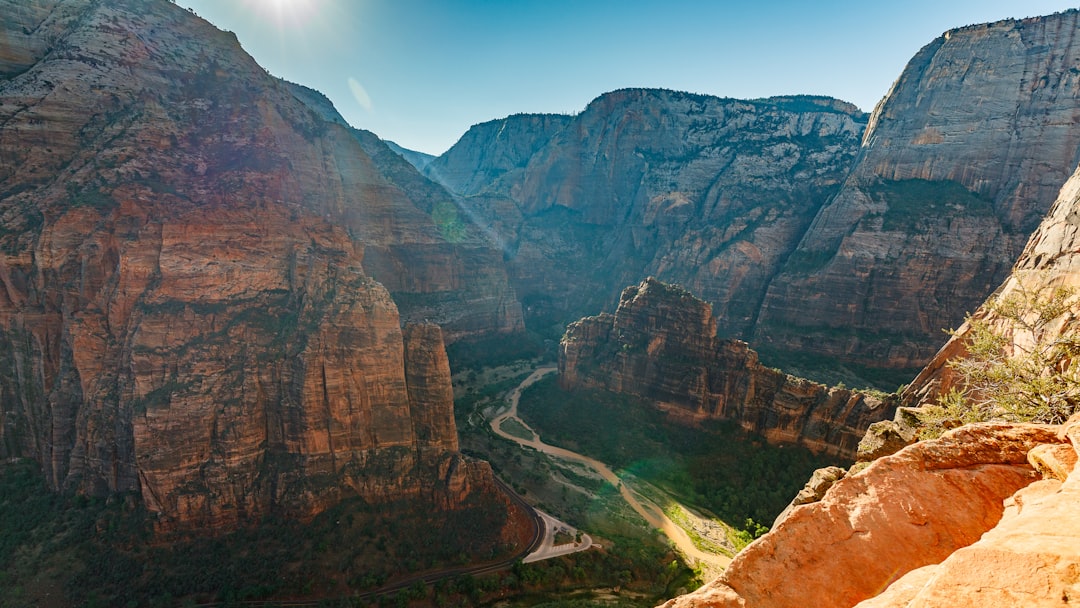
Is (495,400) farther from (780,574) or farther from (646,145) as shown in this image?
(646,145)

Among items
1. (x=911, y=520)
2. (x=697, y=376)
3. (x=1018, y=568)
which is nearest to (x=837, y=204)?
(x=697, y=376)

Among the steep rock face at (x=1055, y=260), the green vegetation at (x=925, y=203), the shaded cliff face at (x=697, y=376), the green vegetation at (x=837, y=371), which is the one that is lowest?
the green vegetation at (x=837, y=371)

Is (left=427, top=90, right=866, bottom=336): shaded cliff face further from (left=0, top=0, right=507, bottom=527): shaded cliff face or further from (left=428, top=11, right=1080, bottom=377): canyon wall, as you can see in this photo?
(left=0, top=0, right=507, bottom=527): shaded cliff face

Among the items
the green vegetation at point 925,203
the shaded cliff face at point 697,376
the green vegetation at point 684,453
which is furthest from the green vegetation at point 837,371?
the green vegetation at point 925,203

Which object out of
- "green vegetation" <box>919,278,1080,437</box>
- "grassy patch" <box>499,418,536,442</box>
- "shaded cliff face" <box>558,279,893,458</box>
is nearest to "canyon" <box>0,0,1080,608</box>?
"shaded cliff face" <box>558,279,893,458</box>

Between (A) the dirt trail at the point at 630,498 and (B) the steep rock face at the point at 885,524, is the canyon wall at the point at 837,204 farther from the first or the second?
(B) the steep rock face at the point at 885,524

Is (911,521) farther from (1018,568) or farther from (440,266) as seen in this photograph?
(440,266)
